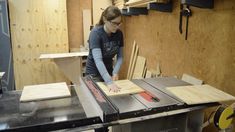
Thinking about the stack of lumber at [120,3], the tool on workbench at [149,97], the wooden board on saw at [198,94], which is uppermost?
the stack of lumber at [120,3]

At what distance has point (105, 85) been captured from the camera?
167 centimetres

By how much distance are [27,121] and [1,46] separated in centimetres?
→ 277

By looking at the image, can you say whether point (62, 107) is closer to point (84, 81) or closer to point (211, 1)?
point (84, 81)

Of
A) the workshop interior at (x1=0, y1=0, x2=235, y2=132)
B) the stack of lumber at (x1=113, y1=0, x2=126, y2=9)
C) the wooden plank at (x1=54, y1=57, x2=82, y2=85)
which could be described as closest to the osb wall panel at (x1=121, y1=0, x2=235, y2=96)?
the workshop interior at (x1=0, y1=0, x2=235, y2=132)

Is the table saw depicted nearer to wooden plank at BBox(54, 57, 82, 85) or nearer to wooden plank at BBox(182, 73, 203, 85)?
wooden plank at BBox(182, 73, 203, 85)

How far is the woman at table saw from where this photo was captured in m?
1.72

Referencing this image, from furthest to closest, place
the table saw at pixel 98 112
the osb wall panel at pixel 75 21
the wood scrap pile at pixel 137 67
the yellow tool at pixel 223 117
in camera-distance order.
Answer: the osb wall panel at pixel 75 21 < the wood scrap pile at pixel 137 67 < the yellow tool at pixel 223 117 < the table saw at pixel 98 112

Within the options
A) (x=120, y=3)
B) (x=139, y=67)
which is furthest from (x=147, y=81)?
(x=120, y=3)

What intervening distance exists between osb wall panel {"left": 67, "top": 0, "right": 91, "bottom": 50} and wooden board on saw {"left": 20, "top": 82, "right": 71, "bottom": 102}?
2655mm

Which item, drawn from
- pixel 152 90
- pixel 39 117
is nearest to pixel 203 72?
pixel 152 90

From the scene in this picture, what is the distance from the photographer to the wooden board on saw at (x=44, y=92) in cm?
143

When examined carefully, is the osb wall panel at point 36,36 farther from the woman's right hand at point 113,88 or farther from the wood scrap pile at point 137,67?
the woman's right hand at point 113,88

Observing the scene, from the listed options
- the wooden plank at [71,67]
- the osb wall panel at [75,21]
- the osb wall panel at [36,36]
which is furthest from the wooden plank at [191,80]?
the osb wall panel at [75,21]

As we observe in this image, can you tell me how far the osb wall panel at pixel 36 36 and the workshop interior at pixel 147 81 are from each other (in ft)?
0.05
